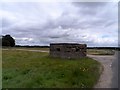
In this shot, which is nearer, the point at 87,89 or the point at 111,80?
the point at 87,89

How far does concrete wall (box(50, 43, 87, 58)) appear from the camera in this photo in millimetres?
30781

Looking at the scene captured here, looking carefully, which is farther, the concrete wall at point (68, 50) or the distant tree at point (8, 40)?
the distant tree at point (8, 40)

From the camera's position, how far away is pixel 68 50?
101ft

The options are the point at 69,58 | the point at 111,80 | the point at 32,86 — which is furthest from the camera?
the point at 69,58

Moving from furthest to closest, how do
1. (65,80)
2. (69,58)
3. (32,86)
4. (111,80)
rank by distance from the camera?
(69,58), (111,80), (65,80), (32,86)

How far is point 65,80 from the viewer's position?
15102mm

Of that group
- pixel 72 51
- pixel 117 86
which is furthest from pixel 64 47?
pixel 117 86

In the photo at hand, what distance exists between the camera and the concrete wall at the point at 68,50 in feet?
101

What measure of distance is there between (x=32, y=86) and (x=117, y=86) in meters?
5.19

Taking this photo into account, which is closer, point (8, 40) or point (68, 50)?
point (68, 50)

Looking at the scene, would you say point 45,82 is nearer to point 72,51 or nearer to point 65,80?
point 65,80

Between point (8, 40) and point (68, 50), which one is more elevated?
point (8, 40)

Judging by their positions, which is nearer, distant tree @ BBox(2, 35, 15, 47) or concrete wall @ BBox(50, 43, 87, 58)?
concrete wall @ BBox(50, 43, 87, 58)

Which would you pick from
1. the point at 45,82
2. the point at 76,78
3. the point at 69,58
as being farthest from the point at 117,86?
the point at 69,58
